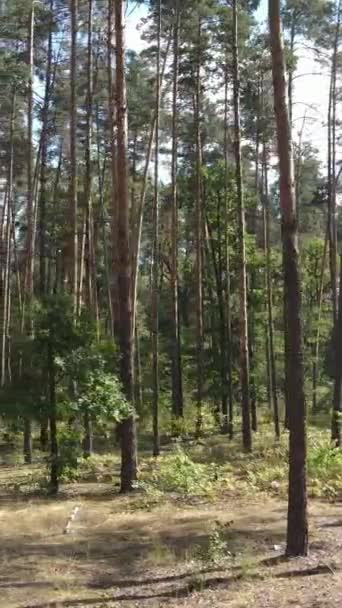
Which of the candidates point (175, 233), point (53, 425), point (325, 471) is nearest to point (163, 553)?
point (53, 425)

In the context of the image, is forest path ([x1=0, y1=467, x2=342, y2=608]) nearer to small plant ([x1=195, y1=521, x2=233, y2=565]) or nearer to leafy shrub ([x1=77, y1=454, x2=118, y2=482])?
small plant ([x1=195, y1=521, x2=233, y2=565])

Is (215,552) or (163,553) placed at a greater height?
(215,552)

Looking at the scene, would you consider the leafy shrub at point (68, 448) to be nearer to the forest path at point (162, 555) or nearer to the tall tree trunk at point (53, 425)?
the tall tree trunk at point (53, 425)

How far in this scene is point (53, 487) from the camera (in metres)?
14.2

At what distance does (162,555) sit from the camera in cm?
941

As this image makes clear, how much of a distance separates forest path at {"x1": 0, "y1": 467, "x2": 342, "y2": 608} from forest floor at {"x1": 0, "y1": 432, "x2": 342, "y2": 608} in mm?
13

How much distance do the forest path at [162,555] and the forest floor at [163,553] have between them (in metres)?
0.01

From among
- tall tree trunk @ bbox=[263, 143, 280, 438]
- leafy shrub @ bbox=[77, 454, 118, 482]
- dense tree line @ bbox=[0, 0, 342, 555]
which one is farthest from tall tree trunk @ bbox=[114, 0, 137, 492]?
tall tree trunk @ bbox=[263, 143, 280, 438]

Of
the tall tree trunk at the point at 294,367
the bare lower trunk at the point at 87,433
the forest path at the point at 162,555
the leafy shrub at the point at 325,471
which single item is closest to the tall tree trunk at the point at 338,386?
the leafy shrub at the point at 325,471

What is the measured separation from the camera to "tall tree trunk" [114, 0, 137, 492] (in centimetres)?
1382

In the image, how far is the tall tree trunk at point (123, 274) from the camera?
13.8 metres

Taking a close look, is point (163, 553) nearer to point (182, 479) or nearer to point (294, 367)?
point (294, 367)

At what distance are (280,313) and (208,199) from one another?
8781 millimetres

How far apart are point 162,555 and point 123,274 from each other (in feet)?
18.9
